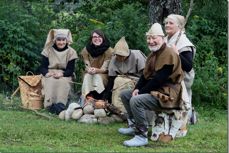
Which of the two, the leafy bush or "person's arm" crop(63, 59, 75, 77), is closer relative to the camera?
"person's arm" crop(63, 59, 75, 77)

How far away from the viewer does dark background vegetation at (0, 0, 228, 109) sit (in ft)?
33.0

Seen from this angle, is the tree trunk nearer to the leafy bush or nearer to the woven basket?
the leafy bush

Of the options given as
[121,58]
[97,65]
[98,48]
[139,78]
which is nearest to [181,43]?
[139,78]

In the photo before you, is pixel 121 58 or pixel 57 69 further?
pixel 57 69

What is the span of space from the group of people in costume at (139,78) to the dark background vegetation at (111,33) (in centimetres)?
126

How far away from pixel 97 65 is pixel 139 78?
124cm

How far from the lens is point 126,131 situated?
7535 mm

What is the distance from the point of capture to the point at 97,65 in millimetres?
8984

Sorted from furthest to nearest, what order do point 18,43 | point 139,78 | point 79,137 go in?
point 18,43 → point 139,78 → point 79,137

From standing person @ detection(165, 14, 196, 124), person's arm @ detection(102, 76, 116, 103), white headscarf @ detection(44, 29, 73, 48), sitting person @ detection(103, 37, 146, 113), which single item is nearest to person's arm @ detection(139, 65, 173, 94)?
standing person @ detection(165, 14, 196, 124)

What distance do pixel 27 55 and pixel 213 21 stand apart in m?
3.95

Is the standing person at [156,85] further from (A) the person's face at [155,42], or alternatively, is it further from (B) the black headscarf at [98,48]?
(B) the black headscarf at [98,48]

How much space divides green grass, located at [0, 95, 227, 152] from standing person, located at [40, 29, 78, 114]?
1.92 feet

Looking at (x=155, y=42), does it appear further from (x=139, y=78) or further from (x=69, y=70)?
(x=69, y=70)
